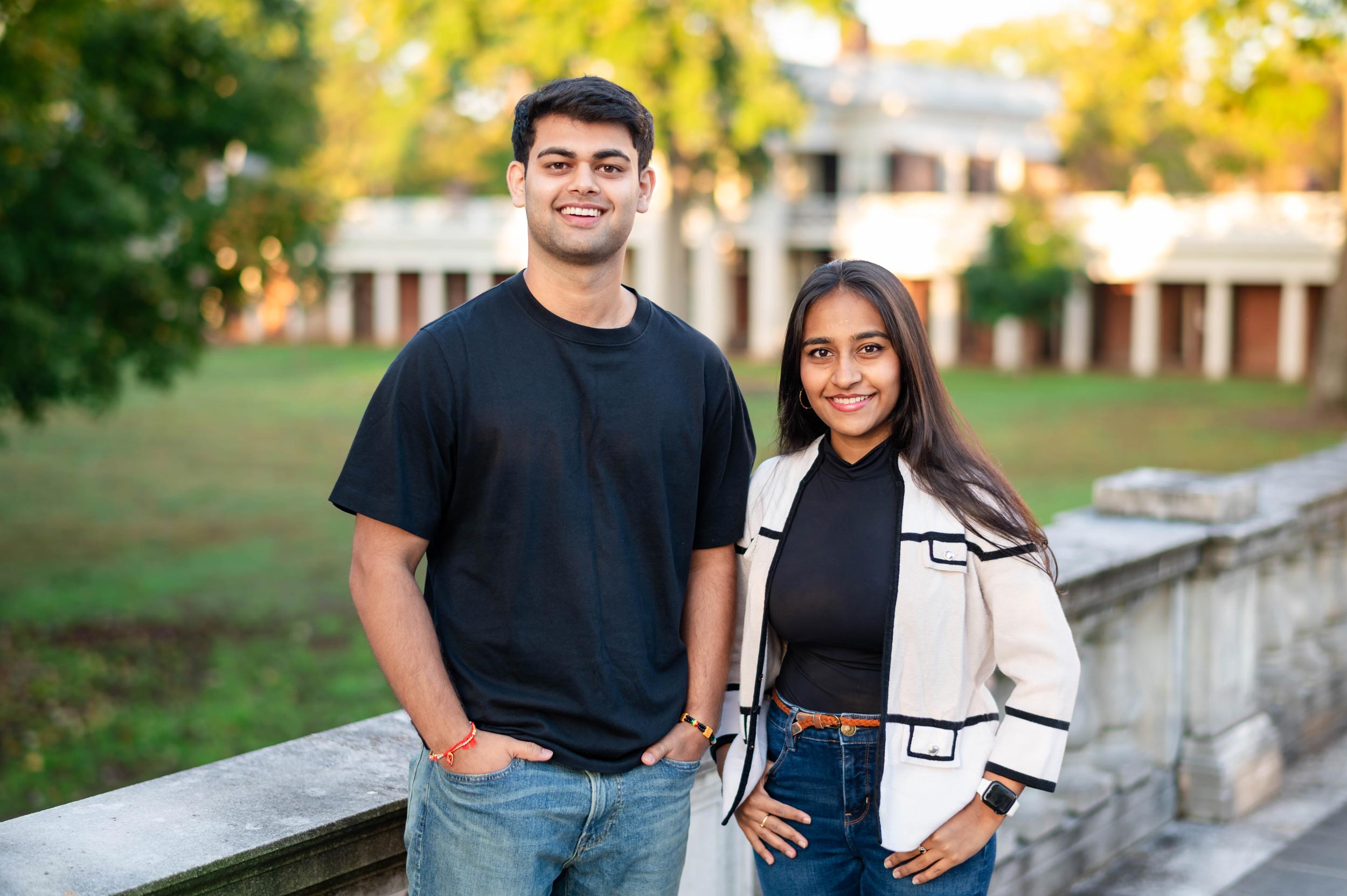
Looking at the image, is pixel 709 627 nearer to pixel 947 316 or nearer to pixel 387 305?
pixel 947 316

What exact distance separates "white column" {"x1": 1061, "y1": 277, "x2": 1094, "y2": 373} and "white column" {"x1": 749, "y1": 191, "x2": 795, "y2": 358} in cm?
845

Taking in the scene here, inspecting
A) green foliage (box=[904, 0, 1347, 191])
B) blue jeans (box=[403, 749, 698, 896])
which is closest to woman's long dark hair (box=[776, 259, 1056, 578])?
blue jeans (box=[403, 749, 698, 896])

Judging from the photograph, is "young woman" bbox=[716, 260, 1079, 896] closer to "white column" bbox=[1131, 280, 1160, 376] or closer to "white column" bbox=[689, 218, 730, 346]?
"white column" bbox=[1131, 280, 1160, 376]

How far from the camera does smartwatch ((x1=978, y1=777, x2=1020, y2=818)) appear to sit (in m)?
2.45

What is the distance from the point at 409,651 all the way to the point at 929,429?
1.03 m

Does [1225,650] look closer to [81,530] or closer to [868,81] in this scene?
[81,530]

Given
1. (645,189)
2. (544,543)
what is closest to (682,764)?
(544,543)

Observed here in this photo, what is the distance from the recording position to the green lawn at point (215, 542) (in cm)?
898

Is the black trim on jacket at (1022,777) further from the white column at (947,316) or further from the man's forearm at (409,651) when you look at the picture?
the white column at (947,316)

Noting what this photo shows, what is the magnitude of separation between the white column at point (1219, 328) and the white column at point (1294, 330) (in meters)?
1.39

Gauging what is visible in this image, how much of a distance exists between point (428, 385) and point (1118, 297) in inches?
1531

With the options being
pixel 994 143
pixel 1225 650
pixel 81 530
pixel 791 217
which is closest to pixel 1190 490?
pixel 1225 650

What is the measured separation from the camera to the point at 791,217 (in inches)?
1682

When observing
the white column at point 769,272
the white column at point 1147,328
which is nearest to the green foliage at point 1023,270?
the white column at point 1147,328
